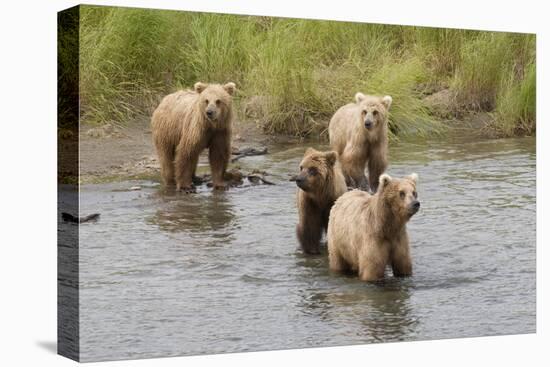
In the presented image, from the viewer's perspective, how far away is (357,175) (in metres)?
9.73

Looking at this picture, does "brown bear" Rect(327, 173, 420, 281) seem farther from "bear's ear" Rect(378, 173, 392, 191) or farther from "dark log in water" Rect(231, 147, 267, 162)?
"dark log in water" Rect(231, 147, 267, 162)

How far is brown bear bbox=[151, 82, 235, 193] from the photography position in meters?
9.09

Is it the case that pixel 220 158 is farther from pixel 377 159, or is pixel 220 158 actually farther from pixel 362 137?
pixel 377 159

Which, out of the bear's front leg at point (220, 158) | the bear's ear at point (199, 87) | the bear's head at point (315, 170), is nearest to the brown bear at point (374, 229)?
the bear's head at point (315, 170)

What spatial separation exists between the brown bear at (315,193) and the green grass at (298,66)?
420mm

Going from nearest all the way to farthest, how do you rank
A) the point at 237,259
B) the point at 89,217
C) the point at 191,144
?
the point at 89,217 → the point at 237,259 → the point at 191,144

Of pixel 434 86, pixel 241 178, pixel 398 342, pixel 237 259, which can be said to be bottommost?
pixel 398 342

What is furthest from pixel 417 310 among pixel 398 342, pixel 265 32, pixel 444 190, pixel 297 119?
pixel 265 32

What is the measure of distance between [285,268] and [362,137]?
1.40 metres

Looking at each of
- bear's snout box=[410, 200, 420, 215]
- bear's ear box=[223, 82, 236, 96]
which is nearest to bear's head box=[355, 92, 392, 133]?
bear's ear box=[223, 82, 236, 96]

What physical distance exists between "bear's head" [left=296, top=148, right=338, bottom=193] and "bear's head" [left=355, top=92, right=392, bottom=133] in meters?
0.58

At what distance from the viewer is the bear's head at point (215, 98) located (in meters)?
9.13

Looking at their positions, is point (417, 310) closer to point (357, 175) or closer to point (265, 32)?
point (357, 175)

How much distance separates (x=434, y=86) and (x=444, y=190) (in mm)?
939
